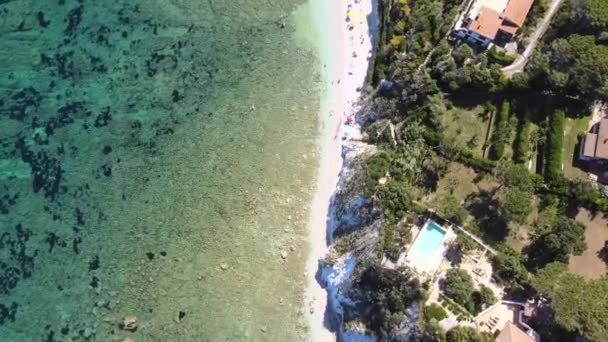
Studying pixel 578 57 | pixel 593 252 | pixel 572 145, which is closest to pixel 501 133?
pixel 572 145

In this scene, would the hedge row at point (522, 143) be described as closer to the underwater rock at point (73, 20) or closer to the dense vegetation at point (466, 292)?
the dense vegetation at point (466, 292)

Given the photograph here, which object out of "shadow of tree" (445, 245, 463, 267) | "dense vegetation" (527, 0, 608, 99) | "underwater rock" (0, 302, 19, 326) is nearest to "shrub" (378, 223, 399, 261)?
"shadow of tree" (445, 245, 463, 267)

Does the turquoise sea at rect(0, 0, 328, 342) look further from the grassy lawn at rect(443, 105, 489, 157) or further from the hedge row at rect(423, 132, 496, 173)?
the grassy lawn at rect(443, 105, 489, 157)

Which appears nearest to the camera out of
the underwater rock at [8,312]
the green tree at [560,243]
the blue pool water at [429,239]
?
the green tree at [560,243]

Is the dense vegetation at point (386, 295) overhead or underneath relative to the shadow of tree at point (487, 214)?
underneath

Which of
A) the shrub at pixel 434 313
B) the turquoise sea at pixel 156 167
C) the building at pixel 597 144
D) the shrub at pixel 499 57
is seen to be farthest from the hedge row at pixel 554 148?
the turquoise sea at pixel 156 167

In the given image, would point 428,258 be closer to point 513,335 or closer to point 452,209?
point 452,209
